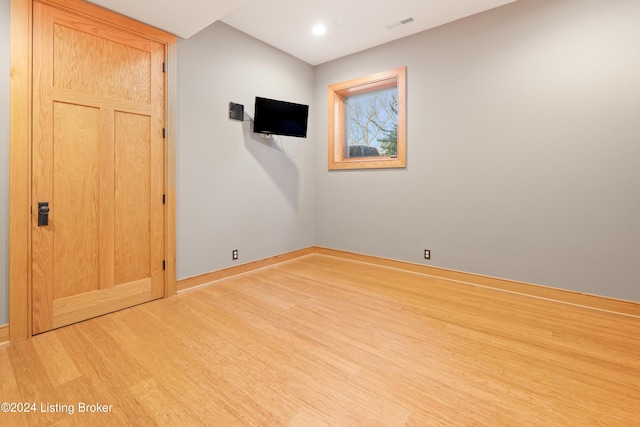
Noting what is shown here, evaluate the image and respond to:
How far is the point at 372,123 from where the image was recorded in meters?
4.25

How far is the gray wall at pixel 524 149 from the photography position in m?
2.56

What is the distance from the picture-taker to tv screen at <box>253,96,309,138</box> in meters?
3.58

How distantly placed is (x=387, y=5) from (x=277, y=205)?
263cm

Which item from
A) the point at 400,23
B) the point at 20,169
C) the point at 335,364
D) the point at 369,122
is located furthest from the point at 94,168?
the point at 400,23

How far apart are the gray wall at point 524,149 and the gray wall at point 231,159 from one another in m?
1.24

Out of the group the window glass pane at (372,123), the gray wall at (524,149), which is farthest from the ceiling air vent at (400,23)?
the window glass pane at (372,123)

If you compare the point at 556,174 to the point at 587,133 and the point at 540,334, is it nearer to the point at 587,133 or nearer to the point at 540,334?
the point at 587,133

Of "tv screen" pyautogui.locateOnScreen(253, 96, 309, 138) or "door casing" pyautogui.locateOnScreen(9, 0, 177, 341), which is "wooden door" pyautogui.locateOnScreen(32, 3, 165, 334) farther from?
"tv screen" pyautogui.locateOnScreen(253, 96, 309, 138)

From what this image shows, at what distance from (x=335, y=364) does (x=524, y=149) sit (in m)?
2.79

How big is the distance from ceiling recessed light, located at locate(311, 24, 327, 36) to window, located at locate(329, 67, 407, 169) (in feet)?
2.65

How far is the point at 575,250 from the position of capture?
2764 millimetres

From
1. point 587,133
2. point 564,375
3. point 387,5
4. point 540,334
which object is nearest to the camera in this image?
point 564,375

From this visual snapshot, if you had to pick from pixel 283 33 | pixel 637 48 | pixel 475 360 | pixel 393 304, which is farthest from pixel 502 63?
pixel 475 360

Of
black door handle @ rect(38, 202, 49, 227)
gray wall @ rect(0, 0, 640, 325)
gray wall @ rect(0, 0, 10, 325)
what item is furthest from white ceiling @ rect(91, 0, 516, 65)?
black door handle @ rect(38, 202, 49, 227)
